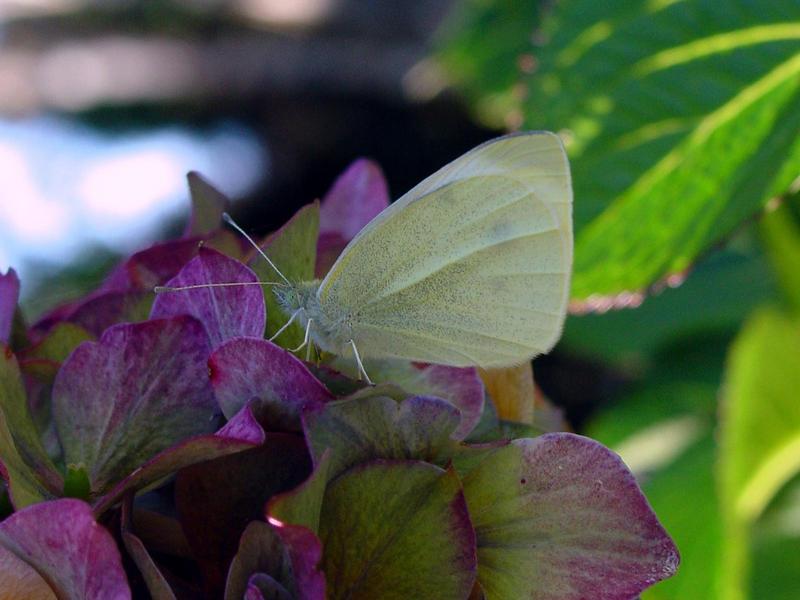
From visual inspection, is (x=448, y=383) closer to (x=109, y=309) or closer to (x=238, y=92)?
(x=109, y=309)

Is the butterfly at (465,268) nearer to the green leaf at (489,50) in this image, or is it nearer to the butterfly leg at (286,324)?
the butterfly leg at (286,324)

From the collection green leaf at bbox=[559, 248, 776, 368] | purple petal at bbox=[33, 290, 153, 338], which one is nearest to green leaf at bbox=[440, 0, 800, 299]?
purple petal at bbox=[33, 290, 153, 338]

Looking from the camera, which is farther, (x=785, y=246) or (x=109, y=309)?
(x=785, y=246)

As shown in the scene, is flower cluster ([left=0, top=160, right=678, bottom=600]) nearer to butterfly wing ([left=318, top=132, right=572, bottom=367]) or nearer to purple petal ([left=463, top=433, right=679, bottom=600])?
purple petal ([left=463, top=433, right=679, bottom=600])

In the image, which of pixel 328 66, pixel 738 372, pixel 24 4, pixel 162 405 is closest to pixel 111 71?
pixel 24 4

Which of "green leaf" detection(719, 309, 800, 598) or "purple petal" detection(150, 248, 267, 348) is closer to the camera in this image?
"purple petal" detection(150, 248, 267, 348)

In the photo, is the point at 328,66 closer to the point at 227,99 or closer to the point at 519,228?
the point at 227,99

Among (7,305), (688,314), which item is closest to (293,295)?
(7,305)
